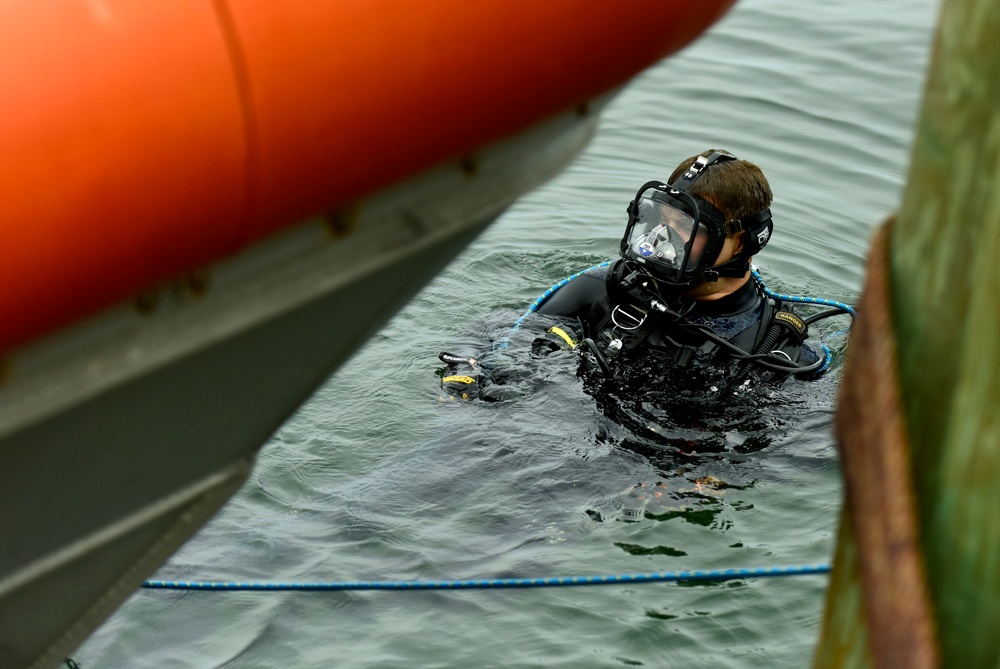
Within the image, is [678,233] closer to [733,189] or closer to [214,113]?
[733,189]

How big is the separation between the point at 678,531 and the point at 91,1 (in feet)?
10.8

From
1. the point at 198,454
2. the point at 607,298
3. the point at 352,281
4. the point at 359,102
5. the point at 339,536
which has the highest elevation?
the point at 359,102

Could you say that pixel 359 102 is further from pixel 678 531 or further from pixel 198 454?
pixel 678 531

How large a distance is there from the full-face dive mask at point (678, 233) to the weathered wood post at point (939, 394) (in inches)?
120

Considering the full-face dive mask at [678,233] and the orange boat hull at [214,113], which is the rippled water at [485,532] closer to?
the full-face dive mask at [678,233]

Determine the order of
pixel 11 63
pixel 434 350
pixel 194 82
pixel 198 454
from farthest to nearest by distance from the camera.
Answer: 1. pixel 434 350
2. pixel 198 454
3. pixel 194 82
4. pixel 11 63

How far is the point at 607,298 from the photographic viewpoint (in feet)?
16.2

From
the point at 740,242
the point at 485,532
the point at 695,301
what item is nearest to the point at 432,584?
the point at 485,532

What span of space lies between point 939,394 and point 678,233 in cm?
322

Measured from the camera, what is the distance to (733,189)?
4.59m

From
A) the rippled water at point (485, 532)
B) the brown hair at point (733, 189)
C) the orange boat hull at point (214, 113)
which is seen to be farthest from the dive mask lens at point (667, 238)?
the orange boat hull at point (214, 113)

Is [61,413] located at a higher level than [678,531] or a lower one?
higher

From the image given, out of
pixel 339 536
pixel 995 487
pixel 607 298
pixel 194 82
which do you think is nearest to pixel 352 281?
pixel 194 82

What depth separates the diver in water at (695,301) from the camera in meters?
4.50
